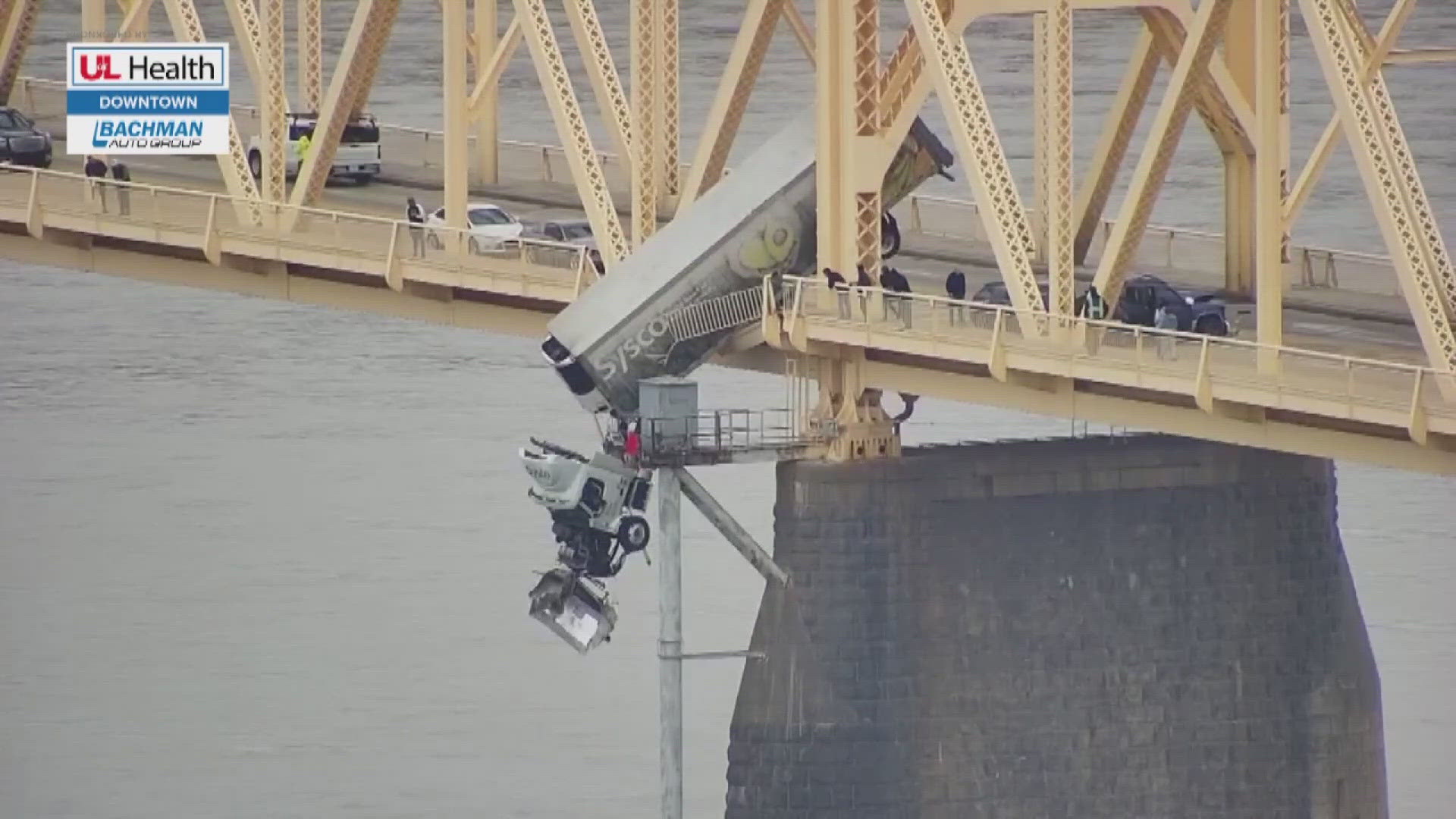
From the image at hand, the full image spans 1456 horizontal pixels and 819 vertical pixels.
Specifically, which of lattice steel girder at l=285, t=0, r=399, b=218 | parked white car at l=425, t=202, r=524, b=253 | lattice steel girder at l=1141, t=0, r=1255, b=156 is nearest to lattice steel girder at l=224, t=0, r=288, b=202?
lattice steel girder at l=285, t=0, r=399, b=218

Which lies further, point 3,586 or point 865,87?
point 3,586

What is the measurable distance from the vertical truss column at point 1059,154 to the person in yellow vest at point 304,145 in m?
15.5

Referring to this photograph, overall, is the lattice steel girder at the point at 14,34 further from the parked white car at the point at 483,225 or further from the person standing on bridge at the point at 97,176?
the parked white car at the point at 483,225

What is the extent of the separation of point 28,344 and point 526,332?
45028 millimetres

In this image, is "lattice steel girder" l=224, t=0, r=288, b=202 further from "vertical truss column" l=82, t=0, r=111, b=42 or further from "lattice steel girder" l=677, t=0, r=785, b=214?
"lattice steel girder" l=677, t=0, r=785, b=214

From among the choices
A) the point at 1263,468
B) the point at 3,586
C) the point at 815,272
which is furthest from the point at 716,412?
the point at 3,586

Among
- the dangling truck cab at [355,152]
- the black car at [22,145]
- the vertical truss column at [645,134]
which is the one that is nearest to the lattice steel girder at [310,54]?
the dangling truck cab at [355,152]

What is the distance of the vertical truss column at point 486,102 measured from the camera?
243ft

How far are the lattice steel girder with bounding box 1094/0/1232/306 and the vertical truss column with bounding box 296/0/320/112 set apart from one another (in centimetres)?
1903

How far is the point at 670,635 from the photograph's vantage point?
212ft

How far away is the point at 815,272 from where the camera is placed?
66.9 meters

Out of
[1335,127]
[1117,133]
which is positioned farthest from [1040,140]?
[1335,127]

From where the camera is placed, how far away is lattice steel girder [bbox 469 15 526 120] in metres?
72.8

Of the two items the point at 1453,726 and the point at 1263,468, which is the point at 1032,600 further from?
the point at 1453,726
